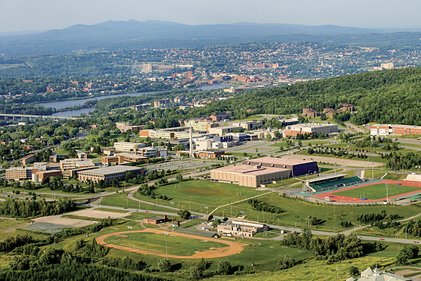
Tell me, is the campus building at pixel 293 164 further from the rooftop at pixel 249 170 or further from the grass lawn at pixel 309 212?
the grass lawn at pixel 309 212

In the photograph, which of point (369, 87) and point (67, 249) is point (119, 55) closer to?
point (369, 87)

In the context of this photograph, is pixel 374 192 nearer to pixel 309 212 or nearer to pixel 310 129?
pixel 309 212

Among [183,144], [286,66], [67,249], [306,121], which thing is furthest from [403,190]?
[286,66]

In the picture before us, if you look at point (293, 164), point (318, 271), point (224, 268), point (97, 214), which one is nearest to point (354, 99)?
point (293, 164)

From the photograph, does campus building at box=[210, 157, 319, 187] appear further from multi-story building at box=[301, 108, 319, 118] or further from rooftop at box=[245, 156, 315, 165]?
multi-story building at box=[301, 108, 319, 118]

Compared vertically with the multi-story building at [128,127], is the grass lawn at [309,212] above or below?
above

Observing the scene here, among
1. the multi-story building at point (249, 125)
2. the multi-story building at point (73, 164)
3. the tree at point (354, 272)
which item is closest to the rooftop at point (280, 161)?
the multi-story building at point (73, 164)
